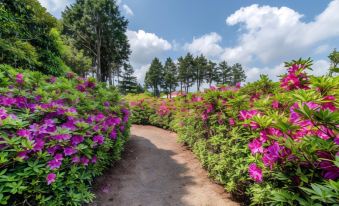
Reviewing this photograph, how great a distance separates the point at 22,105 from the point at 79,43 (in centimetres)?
1990

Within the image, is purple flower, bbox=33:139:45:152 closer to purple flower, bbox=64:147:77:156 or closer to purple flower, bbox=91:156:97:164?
purple flower, bbox=64:147:77:156

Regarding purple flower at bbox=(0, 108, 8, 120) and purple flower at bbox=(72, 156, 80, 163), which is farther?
purple flower at bbox=(72, 156, 80, 163)

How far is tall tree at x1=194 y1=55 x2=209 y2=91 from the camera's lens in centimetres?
3916

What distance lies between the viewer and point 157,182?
3.46 metres

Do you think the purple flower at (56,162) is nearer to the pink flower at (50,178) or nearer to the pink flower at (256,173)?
the pink flower at (50,178)

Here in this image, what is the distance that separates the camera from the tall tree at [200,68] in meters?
39.2

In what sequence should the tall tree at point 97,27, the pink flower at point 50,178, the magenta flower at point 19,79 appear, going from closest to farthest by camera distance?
1. the pink flower at point 50,178
2. the magenta flower at point 19,79
3. the tall tree at point 97,27

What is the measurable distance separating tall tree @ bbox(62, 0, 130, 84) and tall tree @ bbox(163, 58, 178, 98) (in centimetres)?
1944

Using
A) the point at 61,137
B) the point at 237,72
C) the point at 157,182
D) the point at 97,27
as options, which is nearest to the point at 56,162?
the point at 61,137

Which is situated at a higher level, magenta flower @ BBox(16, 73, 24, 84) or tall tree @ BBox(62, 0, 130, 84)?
tall tree @ BBox(62, 0, 130, 84)

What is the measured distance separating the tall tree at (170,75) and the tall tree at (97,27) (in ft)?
63.8

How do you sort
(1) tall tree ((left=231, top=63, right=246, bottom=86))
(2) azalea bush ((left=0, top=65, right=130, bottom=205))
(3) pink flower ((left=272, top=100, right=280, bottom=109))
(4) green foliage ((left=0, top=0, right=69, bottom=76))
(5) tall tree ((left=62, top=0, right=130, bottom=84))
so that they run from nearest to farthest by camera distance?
(2) azalea bush ((left=0, top=65, right=130, bottom=205)) < (3) pink flower ((left=272, top=100, right=280, bottom=109)) < (4) green foliage ((left=0, top=0, right=69, bottom=76)) < (5) tall tree ((left=62, top=0, right=130, bottom=84)) < (1) tall tree ((left=231, top=63, right=246, bottom=86))

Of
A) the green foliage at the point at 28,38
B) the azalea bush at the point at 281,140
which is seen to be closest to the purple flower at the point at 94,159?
the azalea bush at the point at 281,140

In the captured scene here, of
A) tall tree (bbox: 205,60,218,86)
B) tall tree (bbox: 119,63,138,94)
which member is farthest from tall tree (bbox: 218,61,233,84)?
tall tree (bbox: 119,63,138,94)
